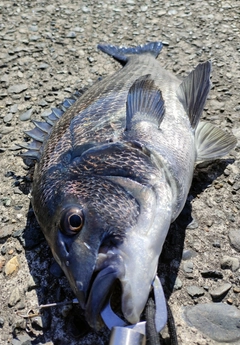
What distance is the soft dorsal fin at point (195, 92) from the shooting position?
9.36 ft

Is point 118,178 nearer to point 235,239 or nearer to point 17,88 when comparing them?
point 235,239

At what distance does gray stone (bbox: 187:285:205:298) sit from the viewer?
236 centimetres

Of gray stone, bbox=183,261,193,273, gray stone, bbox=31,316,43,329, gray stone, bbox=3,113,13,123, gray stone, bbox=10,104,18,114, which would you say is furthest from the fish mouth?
gray stone, bbox=10,104,18,114

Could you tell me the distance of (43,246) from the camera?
2.66m

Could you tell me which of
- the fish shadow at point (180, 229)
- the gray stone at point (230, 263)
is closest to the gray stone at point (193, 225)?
the fish shadow at point (180, 229)

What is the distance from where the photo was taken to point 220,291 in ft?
7.75

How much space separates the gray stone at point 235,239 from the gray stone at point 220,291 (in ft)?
0.97

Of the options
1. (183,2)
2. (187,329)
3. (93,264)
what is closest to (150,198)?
(93,264)

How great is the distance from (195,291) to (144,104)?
1.19 meters

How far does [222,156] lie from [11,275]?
5.62 feet

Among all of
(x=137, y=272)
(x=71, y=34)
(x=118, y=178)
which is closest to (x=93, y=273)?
(x=137, y=272)

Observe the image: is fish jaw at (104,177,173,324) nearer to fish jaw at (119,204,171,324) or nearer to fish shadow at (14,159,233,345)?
fish jaw at (119,204,171,324)

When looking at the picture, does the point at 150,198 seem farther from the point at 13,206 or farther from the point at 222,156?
the point at 13,206

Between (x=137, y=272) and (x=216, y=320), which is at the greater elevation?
(x=137, y=272)
